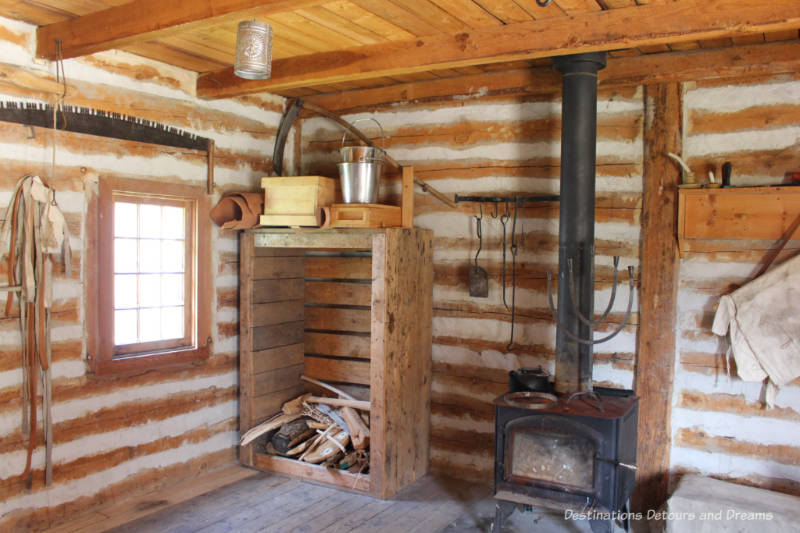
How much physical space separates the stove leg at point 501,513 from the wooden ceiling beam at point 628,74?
2409 mm

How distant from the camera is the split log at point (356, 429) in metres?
4.26

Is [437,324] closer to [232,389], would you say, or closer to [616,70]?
[232,389]

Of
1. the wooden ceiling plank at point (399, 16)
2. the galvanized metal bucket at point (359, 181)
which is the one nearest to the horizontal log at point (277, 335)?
the galvanized metal bucket at point (359, 181)

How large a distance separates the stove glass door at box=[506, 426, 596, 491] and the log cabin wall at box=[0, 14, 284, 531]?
2.07 meters

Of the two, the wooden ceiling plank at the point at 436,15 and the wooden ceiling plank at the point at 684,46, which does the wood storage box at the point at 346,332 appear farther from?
the wooden ceiling plank at the point at 684,46

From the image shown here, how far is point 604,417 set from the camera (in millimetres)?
3141

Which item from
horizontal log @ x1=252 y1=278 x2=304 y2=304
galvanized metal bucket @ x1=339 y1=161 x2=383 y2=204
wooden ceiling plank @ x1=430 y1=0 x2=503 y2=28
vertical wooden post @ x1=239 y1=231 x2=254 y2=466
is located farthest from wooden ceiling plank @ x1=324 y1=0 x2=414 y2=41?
horizontal log @ x1=252 y1=278 x2=304 y2=304

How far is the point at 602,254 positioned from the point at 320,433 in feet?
7.11

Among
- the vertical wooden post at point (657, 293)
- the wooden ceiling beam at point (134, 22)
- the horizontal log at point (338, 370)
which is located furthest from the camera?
the horizontal log at point (338, 370)

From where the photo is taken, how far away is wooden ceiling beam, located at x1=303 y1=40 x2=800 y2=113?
11.2 ft

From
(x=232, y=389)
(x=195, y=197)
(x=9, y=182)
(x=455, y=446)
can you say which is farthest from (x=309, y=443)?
(x=9, y=182)

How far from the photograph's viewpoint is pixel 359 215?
3.96 metres

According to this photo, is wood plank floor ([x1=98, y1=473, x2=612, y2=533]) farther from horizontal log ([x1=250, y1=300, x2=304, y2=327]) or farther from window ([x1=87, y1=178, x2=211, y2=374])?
horizontal log ([x1=250, y1=300, x2=304, y2=327])

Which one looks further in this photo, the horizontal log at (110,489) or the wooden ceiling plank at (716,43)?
the wooden ceiling plank at (716,43)
